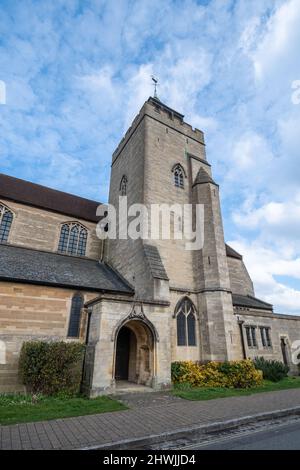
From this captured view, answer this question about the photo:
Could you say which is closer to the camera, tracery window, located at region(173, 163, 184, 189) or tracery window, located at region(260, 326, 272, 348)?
tracery window, located at region(260, 326, 272, 348)

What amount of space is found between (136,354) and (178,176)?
12.0 m

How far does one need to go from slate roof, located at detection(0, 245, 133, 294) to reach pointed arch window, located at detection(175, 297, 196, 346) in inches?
117

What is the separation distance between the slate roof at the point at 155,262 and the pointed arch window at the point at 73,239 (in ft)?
20.7

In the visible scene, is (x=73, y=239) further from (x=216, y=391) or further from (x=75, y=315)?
(x=216, y=391)

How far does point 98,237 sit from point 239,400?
13.5 m

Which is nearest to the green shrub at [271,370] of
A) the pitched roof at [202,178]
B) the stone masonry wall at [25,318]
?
the stone masonry wall at [25,318]

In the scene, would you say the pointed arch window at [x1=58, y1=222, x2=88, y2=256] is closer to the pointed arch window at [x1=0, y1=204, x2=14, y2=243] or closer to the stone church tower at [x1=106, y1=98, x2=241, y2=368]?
the stone church tower at [x1=106, y1=98, x2=241, y2=368]

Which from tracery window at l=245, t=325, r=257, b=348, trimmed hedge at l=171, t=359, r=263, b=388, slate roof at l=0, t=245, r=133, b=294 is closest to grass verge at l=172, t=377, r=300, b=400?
trimmed hedge at l=171, t=359, r=263, b=388

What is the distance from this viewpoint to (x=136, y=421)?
6.03 meters

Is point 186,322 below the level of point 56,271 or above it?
below

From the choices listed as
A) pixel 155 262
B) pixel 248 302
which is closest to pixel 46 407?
pixel 155 262

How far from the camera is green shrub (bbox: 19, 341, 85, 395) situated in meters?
8.81

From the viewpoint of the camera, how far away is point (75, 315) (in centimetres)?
1180
